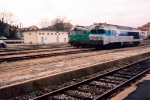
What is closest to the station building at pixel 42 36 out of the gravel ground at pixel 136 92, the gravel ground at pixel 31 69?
the gravel ground at pixel 31 69

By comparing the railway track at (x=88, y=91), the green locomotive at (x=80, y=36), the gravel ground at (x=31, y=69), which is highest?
the green locomotive at (x=80, y=36)

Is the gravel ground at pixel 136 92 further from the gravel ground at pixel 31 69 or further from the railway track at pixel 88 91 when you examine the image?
the gravel ground at pixel 31 69

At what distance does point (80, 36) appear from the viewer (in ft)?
94.6

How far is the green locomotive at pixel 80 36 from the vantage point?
28.2 meters

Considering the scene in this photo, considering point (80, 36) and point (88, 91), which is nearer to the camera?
point (88, 91)

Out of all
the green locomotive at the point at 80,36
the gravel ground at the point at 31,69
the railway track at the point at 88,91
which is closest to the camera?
the railway track at the point at 88,91

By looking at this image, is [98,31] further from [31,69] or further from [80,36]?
[31,69]

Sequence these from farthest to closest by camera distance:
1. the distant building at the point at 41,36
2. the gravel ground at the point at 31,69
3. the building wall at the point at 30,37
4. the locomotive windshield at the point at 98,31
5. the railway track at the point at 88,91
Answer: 1. the building wall at the point at 30,37
2. the distant building at the point at 41,36
3. the locomotive windshield at the point at 98,31
4. the gravel ground at the point at 31,69
5. the railway track at the point at 88,91

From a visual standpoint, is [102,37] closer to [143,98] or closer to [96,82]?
[96,82]

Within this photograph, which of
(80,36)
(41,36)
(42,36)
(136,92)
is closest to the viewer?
(136,92)

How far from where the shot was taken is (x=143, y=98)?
6.56m

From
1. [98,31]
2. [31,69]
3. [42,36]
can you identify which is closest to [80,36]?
[98,31]

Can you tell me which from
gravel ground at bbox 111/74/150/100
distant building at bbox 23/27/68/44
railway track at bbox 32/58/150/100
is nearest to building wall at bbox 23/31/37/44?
distant building at bbox 23/27/68/44

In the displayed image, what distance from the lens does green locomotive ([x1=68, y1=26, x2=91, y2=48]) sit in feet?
92.6
